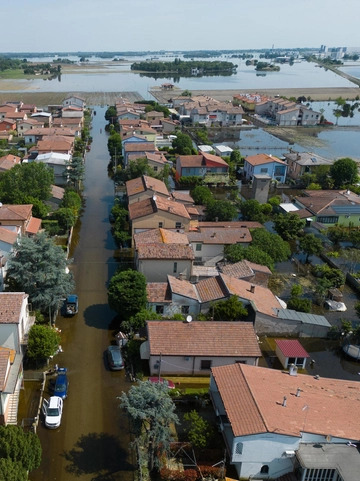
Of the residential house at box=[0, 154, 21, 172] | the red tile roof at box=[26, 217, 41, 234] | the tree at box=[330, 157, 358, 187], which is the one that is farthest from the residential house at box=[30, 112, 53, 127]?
the tree at box=[330, 157, 358, 187]

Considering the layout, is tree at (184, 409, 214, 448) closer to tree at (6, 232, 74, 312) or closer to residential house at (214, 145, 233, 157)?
tree at (6, 232, 74, 312)

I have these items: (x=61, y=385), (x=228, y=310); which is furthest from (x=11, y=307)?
(x=228, y=310)

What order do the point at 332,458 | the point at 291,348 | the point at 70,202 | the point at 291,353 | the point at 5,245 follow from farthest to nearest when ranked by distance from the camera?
1. the point at 70,202
2. the point at 5,245
3. the point at 291,348
4. the point at 291,353
5. the point at 332,458

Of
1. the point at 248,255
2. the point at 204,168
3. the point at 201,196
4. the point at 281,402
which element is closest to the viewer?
the point at 281,402

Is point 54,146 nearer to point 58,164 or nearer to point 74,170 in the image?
point 58,164

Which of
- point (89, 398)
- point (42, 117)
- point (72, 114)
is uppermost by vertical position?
point (72, 114)

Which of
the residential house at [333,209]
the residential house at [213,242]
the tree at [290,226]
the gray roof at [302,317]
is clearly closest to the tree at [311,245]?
the tree at [290,226]

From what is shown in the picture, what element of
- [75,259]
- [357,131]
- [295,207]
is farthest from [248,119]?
[75,259]
